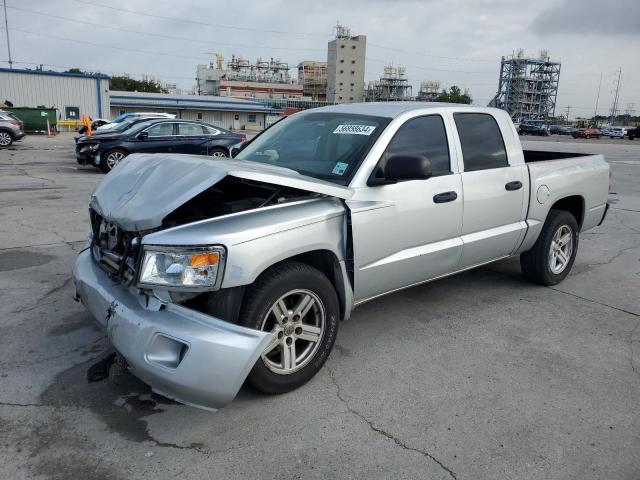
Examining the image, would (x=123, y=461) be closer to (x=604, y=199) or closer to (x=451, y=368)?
(x=451, y=368)

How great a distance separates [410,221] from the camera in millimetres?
3781

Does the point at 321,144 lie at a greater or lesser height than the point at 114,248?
greater

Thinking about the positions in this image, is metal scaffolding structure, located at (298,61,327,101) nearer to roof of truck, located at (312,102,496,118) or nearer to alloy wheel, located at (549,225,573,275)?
alloy wheel, located at (549,225,573,275)

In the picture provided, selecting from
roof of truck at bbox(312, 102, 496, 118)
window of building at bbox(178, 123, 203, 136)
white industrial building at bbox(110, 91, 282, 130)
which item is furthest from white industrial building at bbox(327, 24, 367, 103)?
roof of truck at bbox(312, 102, 496, 118)

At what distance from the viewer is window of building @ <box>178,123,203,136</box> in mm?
14445

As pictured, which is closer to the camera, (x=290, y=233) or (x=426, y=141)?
(x=290, y=233)

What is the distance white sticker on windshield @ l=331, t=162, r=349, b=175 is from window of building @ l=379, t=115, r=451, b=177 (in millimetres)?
364

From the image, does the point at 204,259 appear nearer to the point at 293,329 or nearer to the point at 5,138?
the point at 293,329

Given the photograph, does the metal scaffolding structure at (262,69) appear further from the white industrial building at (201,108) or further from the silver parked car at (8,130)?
the silver parked car at (8,130)

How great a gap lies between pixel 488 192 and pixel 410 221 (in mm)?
1025

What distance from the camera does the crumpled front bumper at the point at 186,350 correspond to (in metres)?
2.63

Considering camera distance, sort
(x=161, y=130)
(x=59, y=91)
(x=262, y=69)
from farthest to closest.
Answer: (x=262, y=69)
(x=59, y=91)
(x=161, y=130)

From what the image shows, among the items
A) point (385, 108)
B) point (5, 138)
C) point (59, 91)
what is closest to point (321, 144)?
point (385, 108)

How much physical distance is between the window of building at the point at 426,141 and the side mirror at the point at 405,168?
1.15 ft
